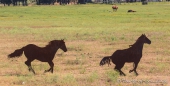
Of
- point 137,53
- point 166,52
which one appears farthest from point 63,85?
point 166,52

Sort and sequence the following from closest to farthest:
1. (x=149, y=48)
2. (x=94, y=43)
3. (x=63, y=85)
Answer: (x=63, y=85) < (x=149, y=48) < (x=94, y=43)

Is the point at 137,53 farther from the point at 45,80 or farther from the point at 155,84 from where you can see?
the point at 45,80

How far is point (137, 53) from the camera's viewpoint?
12867 mm

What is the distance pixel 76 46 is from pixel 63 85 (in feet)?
37.9

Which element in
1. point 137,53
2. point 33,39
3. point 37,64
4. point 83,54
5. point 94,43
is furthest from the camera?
point 33,39

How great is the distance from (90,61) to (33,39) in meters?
10.8

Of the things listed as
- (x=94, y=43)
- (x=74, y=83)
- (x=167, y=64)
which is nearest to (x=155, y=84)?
(x=74, y=83)

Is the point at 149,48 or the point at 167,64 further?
the point at 149,48

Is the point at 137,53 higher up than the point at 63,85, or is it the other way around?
the point at 137,53

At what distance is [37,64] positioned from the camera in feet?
54.5

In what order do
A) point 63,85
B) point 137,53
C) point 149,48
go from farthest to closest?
point 149,48
point 137,53
point 63,85

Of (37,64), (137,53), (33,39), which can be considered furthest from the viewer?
(33,39)

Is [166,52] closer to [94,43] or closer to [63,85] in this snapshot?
[94,43]

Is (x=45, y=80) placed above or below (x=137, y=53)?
below
